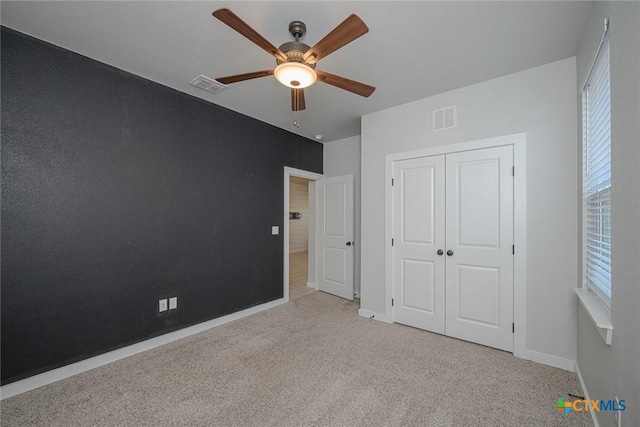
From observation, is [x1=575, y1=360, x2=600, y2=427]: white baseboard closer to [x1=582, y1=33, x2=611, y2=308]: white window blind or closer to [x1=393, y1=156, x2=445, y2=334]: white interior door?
[x1=582, y1=33, x2=611, y2=308]: white window blind

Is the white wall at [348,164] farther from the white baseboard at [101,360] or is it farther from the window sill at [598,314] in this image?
the window sill at [598,314]

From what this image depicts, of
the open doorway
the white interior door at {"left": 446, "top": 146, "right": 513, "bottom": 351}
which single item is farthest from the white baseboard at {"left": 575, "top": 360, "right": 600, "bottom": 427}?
the open doorway

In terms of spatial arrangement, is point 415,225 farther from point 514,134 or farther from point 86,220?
point 86,220

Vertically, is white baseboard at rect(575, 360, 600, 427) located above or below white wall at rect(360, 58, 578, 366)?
below

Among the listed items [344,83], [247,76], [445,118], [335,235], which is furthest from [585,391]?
[247,76]

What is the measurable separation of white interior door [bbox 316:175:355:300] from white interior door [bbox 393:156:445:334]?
3.78 feet

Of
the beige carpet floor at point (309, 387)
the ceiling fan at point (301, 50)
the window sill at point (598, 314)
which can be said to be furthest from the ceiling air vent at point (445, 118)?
the beige carpet floor at point (309, 387)

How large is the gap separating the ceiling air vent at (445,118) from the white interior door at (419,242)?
355 millimetres

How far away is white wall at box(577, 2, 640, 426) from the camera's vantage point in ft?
3.41

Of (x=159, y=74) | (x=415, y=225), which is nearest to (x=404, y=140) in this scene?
(x=415, y=225)

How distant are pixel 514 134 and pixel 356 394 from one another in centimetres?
Result: 272

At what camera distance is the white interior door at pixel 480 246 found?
2531 mm

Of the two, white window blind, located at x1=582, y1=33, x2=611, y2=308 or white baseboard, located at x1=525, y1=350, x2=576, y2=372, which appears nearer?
white window blind, located at x1=582, y1=33, x2=611, y2=308

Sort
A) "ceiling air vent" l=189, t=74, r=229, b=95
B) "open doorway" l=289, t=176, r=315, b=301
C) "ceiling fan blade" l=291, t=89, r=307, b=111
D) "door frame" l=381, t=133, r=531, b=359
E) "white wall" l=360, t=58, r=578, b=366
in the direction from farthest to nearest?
"open doorway" l=289, t=176, r=315, b=301 → "ceiling air vent" l=189, t=74, r=229, b=95 → "door frame" l=381, t=133, r=531, b=359 → "white wall" l=360, t=58, r=578, b=366 → "ceiling fan blade" l=291, t=89, r=307, b=111
